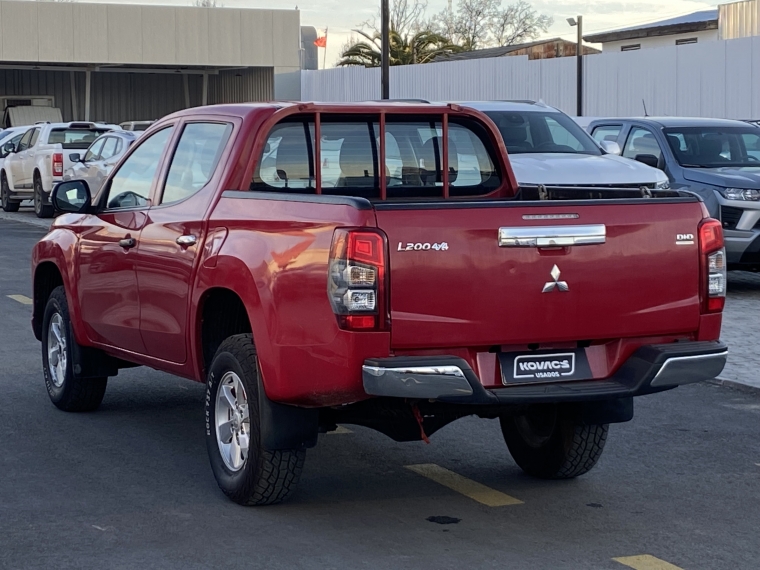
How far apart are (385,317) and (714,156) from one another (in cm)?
1129

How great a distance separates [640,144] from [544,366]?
11097 mm

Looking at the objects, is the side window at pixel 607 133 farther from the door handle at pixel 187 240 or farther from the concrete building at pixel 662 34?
the concrete building at pixel 662 34

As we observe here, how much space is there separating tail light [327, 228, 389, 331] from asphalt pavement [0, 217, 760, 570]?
3.12 ft

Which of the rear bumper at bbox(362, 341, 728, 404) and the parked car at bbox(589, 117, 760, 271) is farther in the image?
the parked car at bbox(589, 117, 760, 271)

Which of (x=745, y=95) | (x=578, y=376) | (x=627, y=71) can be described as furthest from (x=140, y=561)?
(x=627, y=71)

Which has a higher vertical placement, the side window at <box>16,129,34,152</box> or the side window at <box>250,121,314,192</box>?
the side window at <box>16,129,34,152</box>

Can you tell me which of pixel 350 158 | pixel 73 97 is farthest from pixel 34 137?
pixel 73 97

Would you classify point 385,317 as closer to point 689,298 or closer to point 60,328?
point 689,298

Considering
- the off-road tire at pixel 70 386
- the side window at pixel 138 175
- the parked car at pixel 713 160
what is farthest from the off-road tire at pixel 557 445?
the parked car at pixel 713 160

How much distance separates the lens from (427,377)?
5.31 meters

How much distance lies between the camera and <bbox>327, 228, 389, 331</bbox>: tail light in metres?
5.27

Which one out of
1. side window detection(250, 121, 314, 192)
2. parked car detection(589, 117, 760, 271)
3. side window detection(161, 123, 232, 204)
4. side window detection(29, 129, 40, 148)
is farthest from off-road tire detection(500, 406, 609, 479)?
side window detection(29, 129, 40, 148)

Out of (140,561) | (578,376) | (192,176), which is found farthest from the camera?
(192,176)

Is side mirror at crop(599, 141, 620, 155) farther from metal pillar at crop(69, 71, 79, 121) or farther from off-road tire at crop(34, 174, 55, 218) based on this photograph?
metal pillar at crop(69, 71, 79, 121)
